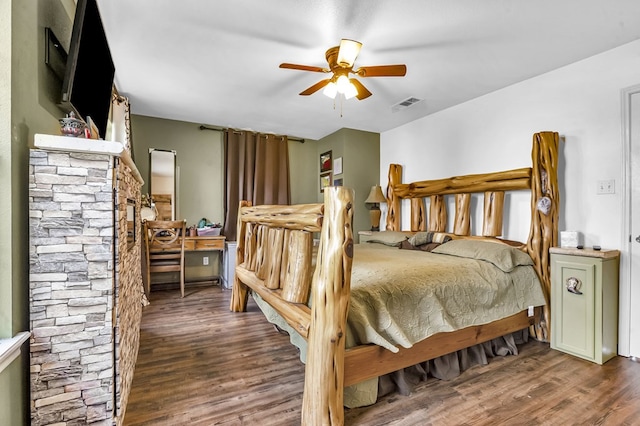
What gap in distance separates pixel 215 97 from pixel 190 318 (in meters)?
2.47

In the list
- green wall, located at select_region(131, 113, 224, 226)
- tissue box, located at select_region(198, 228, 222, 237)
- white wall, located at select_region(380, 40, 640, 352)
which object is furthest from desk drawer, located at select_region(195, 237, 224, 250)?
white wall, located at select_region(380, 40, 640, 352)

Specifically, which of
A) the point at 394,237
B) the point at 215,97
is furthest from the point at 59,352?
the point at 394,237

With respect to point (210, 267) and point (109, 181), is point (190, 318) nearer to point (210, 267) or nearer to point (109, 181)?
point (210, 267)

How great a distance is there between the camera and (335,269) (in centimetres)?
141

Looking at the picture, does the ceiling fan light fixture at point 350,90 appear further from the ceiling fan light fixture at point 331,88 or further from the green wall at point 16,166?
the green wall at point 16,166

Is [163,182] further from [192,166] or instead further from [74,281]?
[74,281]

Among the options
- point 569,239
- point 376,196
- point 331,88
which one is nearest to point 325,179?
point 376,196

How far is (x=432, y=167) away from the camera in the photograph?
398 centimetres

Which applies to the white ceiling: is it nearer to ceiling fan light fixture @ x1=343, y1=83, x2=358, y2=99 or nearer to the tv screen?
ceiling fan light fixture @ x1=343, y1=83, x2=358, y2=99

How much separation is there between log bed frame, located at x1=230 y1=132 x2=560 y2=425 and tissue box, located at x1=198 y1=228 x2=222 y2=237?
128 cm

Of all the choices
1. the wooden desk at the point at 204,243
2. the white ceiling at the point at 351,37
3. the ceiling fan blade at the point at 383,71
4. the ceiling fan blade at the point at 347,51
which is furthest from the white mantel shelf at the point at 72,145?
the wooden desk at the point at 204,243

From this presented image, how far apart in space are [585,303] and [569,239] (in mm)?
508

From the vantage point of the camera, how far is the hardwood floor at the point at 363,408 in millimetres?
1571

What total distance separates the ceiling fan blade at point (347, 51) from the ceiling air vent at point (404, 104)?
1.47m
